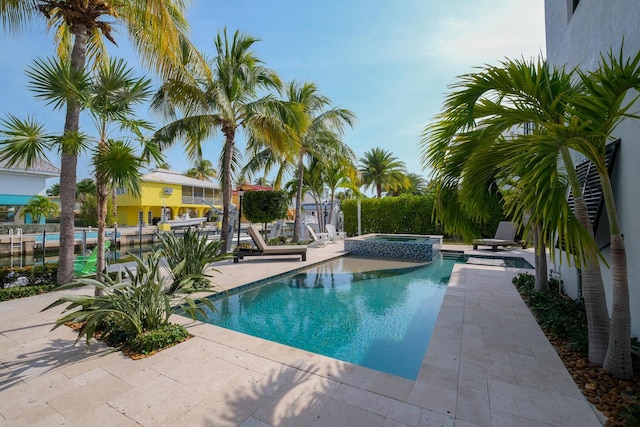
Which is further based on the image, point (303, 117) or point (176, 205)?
point (176, 205)

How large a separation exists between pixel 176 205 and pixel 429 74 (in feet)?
112

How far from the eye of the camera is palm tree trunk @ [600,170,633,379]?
9.42 feet

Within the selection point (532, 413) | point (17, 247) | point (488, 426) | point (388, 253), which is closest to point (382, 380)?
point (488, 426)

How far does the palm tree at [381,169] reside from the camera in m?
26.7

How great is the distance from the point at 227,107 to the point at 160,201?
93.3 feet

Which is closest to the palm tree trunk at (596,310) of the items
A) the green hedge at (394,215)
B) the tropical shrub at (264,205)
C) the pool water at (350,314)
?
the pool water at (350,314)

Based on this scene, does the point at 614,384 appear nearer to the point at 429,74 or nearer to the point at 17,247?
the point at 429,74

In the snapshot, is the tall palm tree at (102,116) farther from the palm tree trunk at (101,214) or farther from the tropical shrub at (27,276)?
the tropical shrub at (27,276)

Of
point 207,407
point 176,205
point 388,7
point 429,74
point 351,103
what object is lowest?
point 207,407

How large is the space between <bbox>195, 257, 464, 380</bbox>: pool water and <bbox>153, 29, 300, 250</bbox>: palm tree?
549 cm

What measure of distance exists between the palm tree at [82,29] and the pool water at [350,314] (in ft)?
14.7

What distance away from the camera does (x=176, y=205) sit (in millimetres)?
35344

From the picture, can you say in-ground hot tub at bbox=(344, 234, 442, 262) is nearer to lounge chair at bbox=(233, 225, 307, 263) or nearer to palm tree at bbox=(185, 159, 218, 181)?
→ lounge chair at bbox=(233, 225, 307, 263)

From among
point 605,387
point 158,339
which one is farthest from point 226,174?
point 605,387
